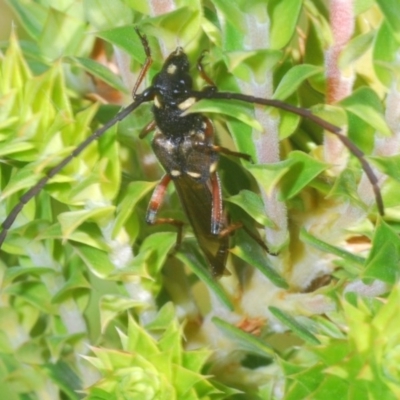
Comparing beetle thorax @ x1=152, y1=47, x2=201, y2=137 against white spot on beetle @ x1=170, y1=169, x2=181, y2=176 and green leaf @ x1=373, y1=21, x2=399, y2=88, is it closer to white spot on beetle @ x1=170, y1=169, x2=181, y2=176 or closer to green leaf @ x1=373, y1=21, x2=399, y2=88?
white spot on beetle @ x1=170, y1=169, x2=181, y2=176

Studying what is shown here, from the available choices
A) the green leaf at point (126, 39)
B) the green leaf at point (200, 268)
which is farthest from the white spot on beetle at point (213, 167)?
the green leaf at point (126, 39)

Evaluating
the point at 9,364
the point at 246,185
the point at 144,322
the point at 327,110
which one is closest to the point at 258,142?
the point at 327,110

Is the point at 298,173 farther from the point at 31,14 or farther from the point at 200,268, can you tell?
the point at 31,14

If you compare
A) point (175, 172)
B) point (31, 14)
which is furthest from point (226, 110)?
point (31, 14)

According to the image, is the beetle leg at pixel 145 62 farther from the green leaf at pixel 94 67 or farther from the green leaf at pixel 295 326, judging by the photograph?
the green leaf at pixel 295 326

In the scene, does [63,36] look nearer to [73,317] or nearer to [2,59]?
[2,59]
